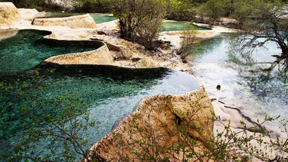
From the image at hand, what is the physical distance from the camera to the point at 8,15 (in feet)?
49.2

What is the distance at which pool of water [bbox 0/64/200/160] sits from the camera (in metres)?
4.46

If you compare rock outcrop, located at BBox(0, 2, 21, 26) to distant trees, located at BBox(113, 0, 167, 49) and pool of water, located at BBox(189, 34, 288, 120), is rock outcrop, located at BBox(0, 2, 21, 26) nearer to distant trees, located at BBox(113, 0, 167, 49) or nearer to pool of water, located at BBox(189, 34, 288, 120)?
distant trees, located at BBox(113, 0, 167, 49)

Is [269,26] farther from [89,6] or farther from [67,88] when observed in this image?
[89,6]

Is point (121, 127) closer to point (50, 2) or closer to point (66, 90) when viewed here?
point (66, 90)

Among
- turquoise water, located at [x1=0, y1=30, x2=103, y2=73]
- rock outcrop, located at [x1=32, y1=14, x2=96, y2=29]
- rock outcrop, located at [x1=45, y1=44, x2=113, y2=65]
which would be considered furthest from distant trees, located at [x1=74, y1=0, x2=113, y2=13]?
rock outcrop, located at [x1=45, y1=44, x2=113, y2=65]

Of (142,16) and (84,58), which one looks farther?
(142,16)

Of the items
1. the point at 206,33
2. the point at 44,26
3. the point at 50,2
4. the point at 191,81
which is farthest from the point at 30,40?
the point at 50,2

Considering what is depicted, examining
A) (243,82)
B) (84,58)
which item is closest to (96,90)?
(84,58)

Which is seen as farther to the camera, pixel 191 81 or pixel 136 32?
pixel 136 32

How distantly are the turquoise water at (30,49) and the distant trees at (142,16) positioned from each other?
11.2ft

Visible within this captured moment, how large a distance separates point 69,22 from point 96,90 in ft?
39.2

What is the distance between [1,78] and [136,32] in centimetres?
875

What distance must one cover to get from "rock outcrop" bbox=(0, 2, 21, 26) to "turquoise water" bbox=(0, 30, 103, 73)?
3.45 metres

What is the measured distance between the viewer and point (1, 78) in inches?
253
